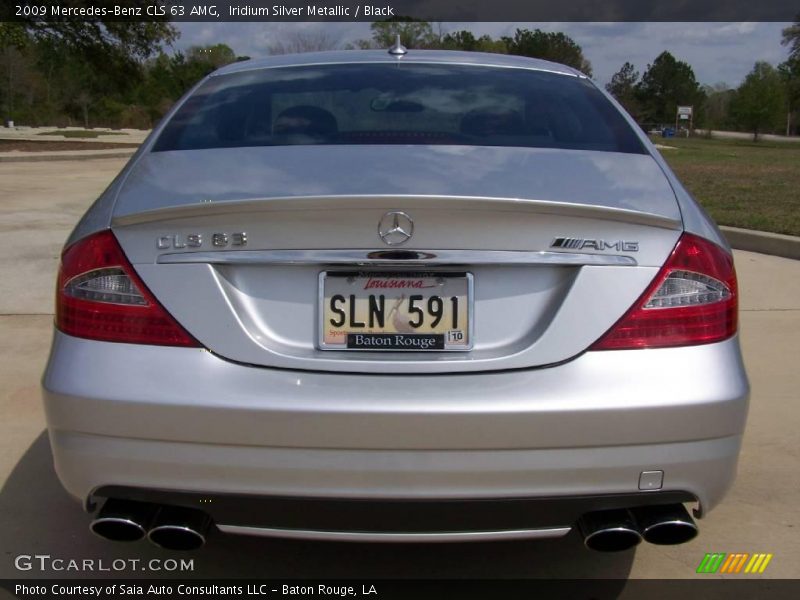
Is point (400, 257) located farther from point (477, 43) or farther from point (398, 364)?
point (477, 43)

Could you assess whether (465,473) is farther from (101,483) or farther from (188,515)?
(101,483)

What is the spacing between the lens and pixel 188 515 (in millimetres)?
2365

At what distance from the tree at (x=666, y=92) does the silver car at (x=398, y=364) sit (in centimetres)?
11366

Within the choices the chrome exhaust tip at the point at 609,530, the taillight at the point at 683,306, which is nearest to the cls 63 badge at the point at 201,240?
the taillight at the point at 683,306

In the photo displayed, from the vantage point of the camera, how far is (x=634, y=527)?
235cm

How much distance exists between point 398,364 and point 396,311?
0.42 feet

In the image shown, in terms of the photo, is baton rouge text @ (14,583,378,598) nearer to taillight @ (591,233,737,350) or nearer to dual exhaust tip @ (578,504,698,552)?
dual exhaust tip @ (578,504,698,552)

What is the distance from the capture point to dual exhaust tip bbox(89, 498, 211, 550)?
7.72ft

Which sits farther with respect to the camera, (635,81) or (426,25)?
(635,81)

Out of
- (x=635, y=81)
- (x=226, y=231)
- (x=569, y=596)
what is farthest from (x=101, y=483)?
(x=635, y=81)

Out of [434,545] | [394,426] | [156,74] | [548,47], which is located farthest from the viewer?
[548,47]

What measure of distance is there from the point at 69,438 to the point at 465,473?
3.20 feet

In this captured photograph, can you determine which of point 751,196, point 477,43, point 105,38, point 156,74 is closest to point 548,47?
point 477,43

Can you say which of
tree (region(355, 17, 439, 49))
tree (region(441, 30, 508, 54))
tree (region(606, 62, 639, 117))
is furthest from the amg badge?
tree (region(606, 62, 639, 117))
